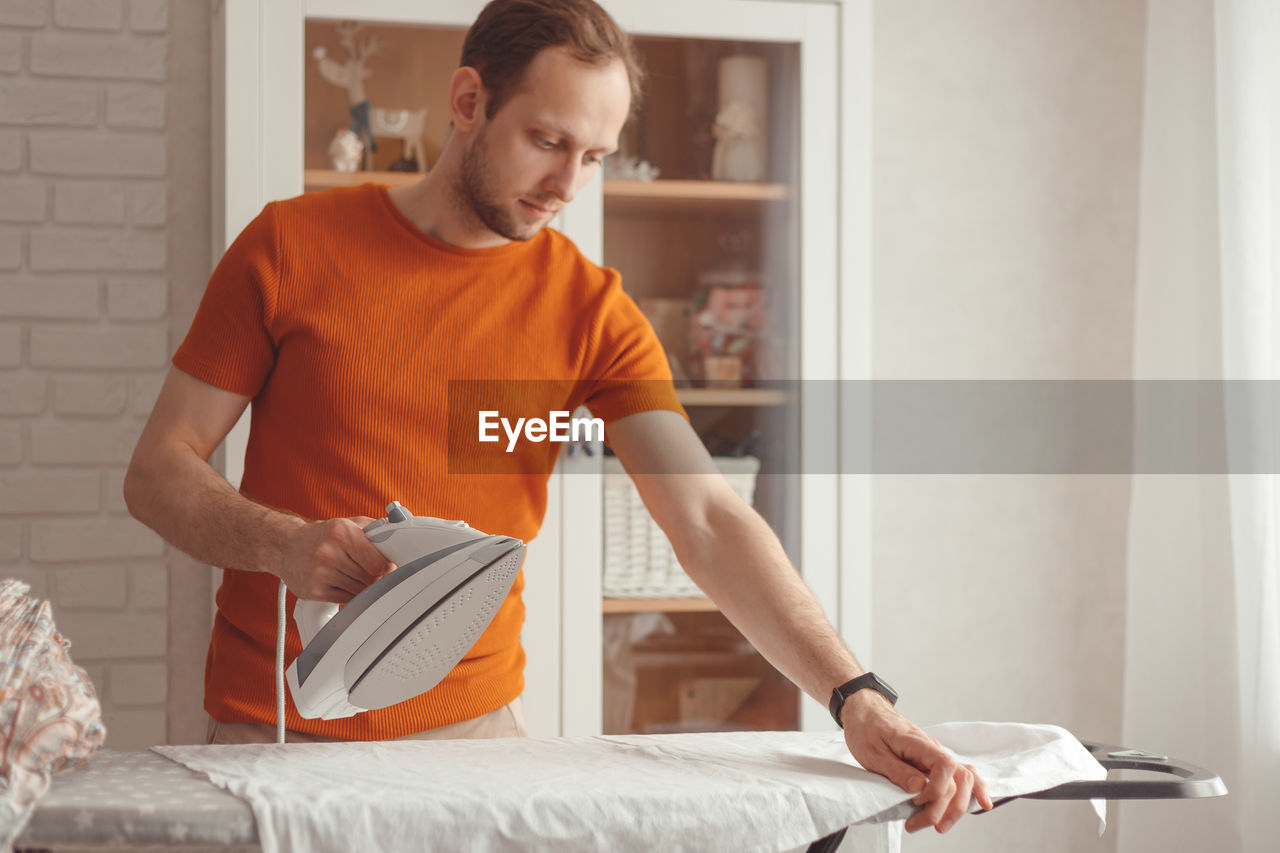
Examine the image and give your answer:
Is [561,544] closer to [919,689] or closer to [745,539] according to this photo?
[745,539]

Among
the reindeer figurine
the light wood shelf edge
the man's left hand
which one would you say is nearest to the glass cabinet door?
the light wood shelf edge

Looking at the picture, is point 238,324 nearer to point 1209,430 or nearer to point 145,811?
point 145,811

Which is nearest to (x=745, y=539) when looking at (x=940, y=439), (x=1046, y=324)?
(x=940, y=439)

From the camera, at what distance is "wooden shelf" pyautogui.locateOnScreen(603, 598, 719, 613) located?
1624 mm

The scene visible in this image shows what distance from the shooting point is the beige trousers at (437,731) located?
1.17 m

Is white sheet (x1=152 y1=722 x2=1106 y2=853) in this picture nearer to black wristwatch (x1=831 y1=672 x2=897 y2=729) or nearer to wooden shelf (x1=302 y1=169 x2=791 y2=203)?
black wristwatch (x1=831 y1=672 x2=897 y2=729)

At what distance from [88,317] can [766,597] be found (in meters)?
→ 1.16

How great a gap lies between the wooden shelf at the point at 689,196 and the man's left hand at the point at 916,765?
0.92 meters

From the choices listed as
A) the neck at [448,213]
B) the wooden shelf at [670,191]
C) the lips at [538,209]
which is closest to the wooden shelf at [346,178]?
the wooden shelf at [670,191]

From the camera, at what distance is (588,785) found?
85 cm

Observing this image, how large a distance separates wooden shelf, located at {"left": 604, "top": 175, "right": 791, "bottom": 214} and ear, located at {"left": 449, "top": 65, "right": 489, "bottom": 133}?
0.39 m

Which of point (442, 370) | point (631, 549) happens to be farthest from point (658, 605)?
point (442, 370)

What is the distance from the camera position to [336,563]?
2.99 ft

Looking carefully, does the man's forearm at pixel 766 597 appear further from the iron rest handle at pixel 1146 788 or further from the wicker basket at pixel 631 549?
the wicker basket at pixel 631 549
